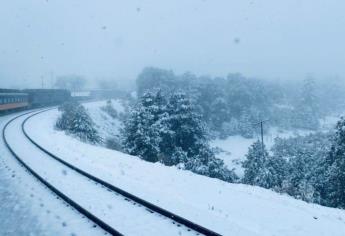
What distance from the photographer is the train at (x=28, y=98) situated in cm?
4458

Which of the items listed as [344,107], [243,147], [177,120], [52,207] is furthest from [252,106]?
[52,207]

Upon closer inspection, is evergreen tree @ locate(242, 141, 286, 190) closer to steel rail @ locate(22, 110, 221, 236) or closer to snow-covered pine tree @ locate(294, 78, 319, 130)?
steel rail @ locate(22, 110, 221, 236)

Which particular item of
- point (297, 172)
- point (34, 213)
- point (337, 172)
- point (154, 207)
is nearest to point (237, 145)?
point (297, 172)

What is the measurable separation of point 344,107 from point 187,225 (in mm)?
136482

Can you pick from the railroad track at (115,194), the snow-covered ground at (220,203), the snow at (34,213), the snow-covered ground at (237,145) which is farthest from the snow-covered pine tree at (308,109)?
the snow at (34,213)

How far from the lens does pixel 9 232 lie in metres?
9.04

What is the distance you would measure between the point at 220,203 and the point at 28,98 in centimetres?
5316

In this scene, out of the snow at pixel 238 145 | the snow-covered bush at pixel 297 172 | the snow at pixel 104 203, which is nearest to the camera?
the snow at pixel 104 203

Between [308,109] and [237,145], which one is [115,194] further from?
[308,109]

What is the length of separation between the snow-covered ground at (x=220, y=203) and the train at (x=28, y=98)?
104 ft

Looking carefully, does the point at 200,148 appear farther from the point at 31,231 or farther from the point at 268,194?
the point at 31,231

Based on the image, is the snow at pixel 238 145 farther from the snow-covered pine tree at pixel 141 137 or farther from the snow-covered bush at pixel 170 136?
the snow-covered pine tree at pixel 141 137

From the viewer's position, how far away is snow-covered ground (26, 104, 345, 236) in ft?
Answer: 29.7

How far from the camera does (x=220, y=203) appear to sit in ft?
36.5
